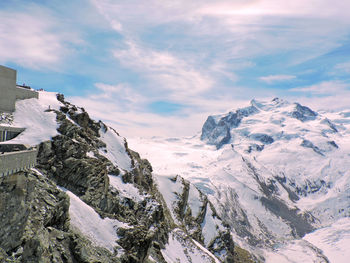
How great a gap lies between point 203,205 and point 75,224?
265 ft

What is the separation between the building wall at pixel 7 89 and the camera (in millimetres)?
36969

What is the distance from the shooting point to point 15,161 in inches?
699

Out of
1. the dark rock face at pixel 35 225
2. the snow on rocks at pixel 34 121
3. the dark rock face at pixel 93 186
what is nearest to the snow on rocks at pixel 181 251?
the dark rock face at pixel 93 186

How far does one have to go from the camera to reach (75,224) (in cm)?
3053

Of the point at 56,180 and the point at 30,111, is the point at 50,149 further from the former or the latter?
the point at 30,111

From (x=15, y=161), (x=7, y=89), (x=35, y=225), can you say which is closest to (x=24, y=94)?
(x=7, y=89)

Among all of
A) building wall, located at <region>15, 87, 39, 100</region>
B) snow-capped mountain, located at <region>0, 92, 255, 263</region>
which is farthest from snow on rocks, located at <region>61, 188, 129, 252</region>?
building wall, located at <region>15, 87, 39, 100</region>

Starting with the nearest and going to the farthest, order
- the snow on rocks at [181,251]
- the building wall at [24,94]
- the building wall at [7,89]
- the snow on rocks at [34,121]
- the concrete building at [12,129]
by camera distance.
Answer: the concrete building at [12,129], the snow on rocks at [34,121], the building wall at [7,89], the building wall at [24,94], the snow on rocks at [181,251]

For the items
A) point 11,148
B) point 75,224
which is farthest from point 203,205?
point 11,148

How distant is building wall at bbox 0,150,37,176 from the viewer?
16.4 meters

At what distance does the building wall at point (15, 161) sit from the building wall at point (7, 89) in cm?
2284

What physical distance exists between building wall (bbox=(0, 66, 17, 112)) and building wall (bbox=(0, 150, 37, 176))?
2284 centimetres

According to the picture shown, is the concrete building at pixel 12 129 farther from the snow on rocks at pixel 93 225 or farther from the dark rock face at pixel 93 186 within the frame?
the snow on rocks at pixel 93 225

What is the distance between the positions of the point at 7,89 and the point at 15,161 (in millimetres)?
26578
